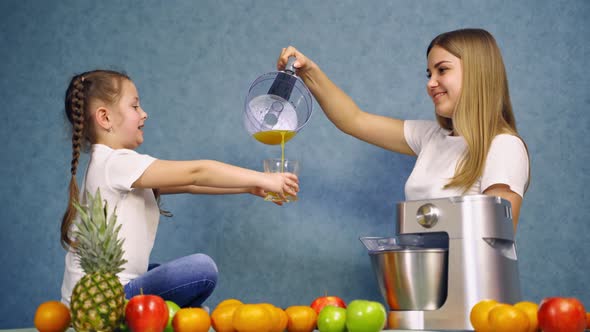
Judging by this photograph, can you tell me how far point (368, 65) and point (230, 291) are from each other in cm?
94

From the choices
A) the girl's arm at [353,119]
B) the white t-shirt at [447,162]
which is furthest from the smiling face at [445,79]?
the girl's arm at [353,119]

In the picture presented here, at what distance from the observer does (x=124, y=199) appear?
1.65m

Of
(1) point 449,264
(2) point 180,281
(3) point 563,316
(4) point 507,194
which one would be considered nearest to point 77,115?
(2) point 180,281

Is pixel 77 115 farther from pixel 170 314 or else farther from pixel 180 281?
pixel 170 314

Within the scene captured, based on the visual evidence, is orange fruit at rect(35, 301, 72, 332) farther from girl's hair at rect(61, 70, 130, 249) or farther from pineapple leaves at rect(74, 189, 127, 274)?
girl's hair at rect(61, 70, 130, 249)

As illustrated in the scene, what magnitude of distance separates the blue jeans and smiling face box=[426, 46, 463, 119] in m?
0.80

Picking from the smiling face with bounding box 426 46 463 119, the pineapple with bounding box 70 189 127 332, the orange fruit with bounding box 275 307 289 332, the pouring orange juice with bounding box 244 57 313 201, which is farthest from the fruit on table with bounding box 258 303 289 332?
the smiling face with bounding box 426 46 463 119

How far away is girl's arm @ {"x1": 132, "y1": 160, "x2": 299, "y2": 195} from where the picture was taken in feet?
5.16

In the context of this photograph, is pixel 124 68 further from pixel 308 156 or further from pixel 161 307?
pixel 161 307

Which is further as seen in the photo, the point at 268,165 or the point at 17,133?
the point at 17,133

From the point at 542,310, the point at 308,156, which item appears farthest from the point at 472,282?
the point at 308,156

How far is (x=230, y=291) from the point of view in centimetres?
221

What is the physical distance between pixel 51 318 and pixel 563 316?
3.12 feet

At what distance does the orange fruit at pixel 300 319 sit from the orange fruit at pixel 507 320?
1.19ft
